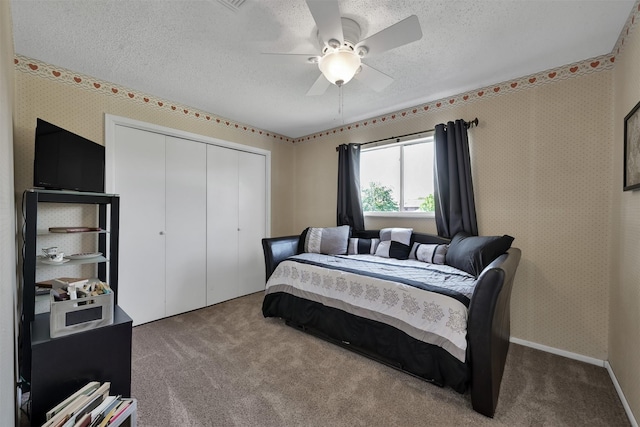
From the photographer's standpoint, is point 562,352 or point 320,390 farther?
point 562,352

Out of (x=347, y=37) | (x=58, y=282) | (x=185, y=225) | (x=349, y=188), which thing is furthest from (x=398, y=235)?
(x=58, y=282)

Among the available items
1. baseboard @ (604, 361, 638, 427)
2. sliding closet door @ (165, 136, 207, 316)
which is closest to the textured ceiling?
sliding closet door @ (165, 136, 207, 316)

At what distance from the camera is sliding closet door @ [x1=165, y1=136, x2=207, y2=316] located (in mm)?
3033

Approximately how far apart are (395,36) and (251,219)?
294cm

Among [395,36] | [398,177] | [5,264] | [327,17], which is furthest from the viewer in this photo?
[398,177]

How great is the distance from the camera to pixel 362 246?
3262 millimetres

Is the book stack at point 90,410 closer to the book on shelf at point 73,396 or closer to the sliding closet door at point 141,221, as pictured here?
the book on shelf at point 73,396

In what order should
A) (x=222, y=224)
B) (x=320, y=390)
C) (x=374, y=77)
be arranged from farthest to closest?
(x=222, y=224), (x=374, y=77), (x=320, y=390)

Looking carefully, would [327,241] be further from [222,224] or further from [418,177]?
[222,224]

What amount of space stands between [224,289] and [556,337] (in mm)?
3464

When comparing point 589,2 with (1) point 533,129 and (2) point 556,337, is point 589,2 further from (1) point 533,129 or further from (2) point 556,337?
(2) point 556,337

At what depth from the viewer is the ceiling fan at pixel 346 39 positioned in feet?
4.58

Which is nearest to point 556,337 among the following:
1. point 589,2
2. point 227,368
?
point 589,2

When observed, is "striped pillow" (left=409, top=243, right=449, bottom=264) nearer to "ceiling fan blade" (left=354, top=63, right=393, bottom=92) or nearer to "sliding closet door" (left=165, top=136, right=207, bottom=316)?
"ceiling fan blade" (left=354, top=63, right=393, bottom=92)
